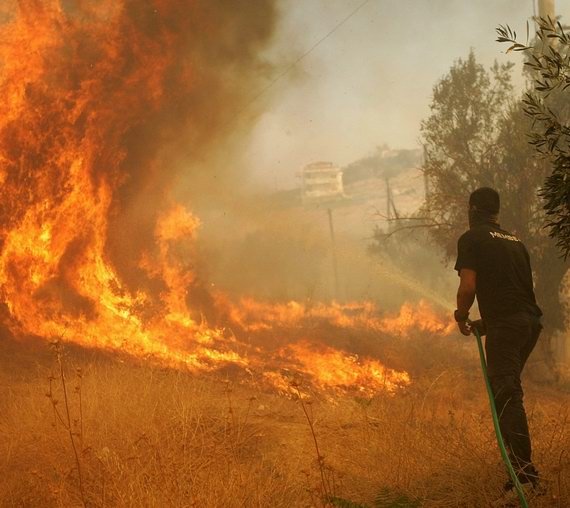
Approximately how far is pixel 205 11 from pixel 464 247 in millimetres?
12142

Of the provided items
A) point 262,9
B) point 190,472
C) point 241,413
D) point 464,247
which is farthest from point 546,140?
point 262,9

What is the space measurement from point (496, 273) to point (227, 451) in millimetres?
3210

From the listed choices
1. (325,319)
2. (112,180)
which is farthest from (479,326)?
(325,319)

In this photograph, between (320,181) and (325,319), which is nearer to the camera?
(325,319)

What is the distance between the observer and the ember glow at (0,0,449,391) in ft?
37.7

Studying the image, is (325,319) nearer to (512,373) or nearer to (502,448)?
(512,373)

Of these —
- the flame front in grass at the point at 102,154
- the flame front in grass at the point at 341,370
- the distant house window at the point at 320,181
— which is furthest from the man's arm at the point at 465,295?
the distant house window at the point at 320,181

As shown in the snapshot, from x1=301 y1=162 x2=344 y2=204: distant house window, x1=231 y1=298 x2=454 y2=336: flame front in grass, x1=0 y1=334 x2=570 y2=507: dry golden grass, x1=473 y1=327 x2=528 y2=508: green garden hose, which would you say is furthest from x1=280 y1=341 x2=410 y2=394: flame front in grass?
x1=301 y1=162 x2=344 y2=204: distant house window

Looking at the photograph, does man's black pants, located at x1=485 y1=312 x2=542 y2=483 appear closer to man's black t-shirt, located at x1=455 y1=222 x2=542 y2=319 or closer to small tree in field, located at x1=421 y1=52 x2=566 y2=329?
man's black t-shirt, located at x1=455 y1=222 x2=542 y2=319

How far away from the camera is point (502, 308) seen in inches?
189

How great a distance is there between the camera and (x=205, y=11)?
1487 cm

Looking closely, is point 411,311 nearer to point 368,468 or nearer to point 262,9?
point 262,9

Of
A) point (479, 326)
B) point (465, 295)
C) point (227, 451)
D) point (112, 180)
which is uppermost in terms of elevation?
point (112, 180)

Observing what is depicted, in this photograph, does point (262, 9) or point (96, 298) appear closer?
point (96, 298)
